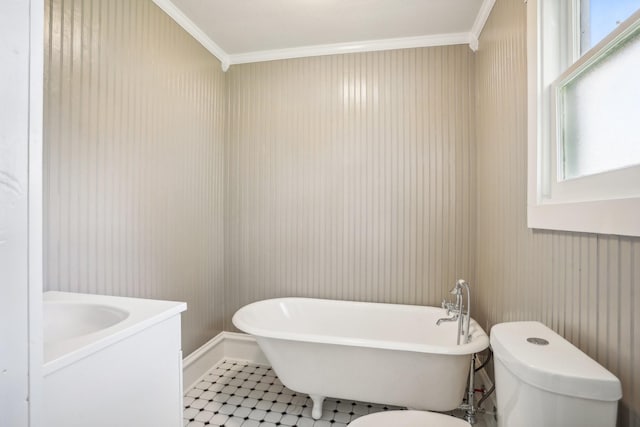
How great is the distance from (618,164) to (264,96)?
2.32 metres

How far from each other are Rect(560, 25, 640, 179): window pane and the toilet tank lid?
580mm

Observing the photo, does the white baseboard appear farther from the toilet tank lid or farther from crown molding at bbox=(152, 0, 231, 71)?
crown molding at bbox=(152, 0, 231, 71)

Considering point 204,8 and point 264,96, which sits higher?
point 204,8

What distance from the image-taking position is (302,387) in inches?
70.8

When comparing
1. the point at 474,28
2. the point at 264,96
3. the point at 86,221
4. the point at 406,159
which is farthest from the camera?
the point at 264,96

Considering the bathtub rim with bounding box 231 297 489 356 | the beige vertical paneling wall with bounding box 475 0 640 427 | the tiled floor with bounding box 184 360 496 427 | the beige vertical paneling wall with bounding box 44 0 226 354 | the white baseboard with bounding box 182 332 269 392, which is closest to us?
the beige vertical paneling wall with bounding box 475 0 640 427

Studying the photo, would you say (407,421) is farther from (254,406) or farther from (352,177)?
(352,177)

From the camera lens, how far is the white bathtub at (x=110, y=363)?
749 millimetres

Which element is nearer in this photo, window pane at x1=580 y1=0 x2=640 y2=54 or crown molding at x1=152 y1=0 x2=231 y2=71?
window pane at x1=580 y1=0 x2=640 y2=54

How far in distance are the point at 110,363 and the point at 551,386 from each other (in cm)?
118

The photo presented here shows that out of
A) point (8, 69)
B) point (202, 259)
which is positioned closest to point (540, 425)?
point (8, 69)

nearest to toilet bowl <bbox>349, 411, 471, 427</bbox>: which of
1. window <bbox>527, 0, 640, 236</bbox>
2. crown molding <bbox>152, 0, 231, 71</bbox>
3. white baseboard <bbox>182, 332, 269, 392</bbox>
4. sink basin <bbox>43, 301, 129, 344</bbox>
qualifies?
window <bbox>527, 0, 640, 236</bbox>

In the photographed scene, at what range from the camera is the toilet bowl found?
1123mm

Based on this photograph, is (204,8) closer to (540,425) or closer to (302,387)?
(302,387)
